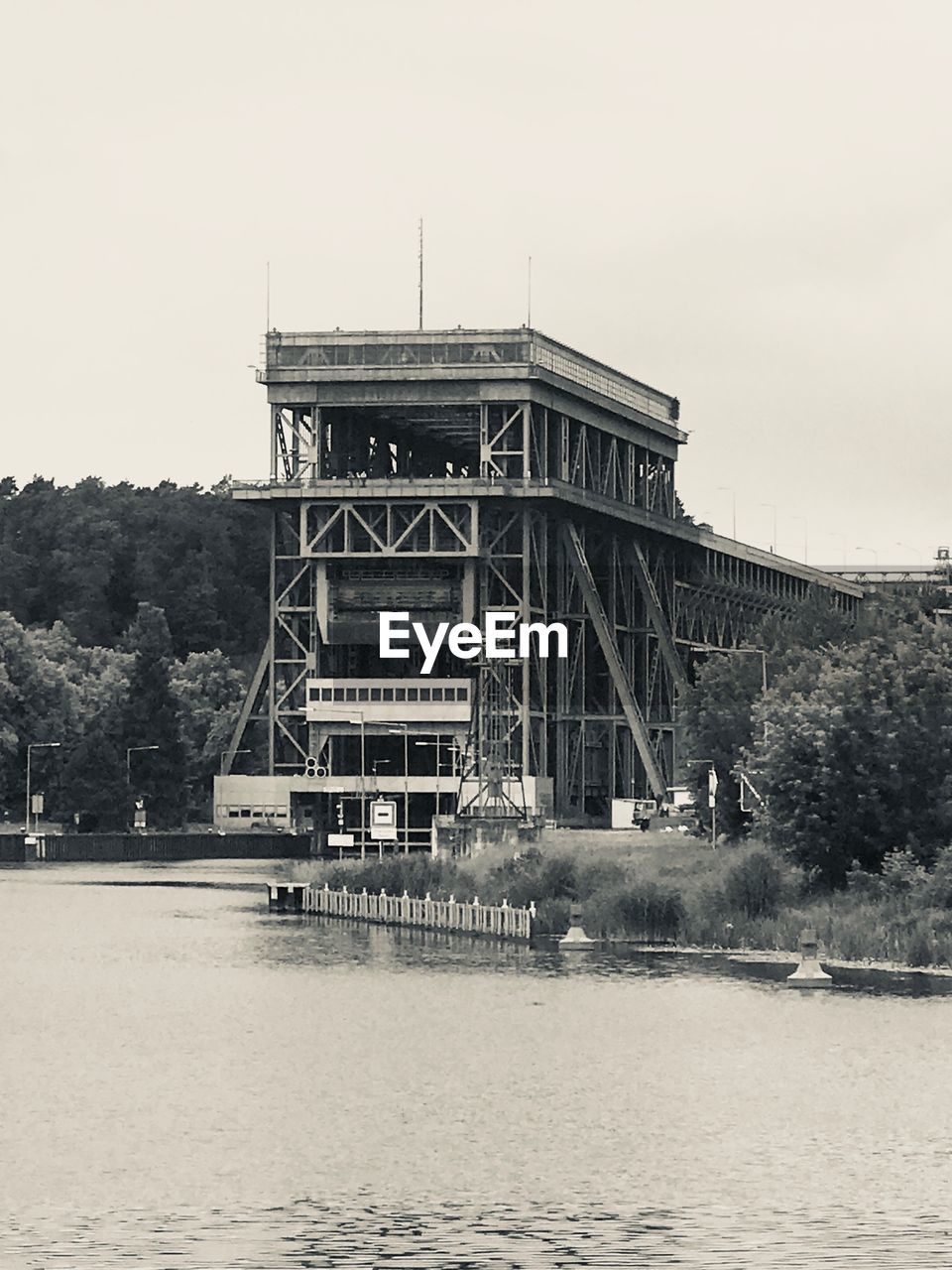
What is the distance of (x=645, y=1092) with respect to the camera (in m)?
62.1

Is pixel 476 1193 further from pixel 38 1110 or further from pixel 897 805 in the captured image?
pixel 897 805

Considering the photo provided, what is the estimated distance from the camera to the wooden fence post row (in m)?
114

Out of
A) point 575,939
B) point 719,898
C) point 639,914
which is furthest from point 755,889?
point 575,939

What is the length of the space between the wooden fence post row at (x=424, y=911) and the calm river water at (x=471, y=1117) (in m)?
13.9

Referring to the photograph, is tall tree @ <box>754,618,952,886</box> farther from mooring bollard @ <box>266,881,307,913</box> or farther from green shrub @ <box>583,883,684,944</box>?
mooring bollard @ <box>266,881,307,913</box>

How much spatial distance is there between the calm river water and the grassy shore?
5.56 metres

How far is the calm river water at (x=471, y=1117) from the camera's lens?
142 feet

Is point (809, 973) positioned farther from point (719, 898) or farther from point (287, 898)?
point (287, 898)

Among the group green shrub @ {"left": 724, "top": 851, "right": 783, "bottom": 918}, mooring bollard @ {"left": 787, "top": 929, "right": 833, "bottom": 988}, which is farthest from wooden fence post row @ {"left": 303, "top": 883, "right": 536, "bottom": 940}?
mooring bollard @ {"left": 787, "top": 929, "right": 833, "bottom": 988}

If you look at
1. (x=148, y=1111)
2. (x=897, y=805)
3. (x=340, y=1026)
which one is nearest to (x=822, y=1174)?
(x=148, y=1111)

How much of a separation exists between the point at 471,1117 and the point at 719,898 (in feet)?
167

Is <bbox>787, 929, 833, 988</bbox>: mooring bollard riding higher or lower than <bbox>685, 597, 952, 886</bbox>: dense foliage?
lower

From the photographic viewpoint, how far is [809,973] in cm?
Answer: 8431

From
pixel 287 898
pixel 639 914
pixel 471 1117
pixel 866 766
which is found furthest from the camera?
pixel 287 898
